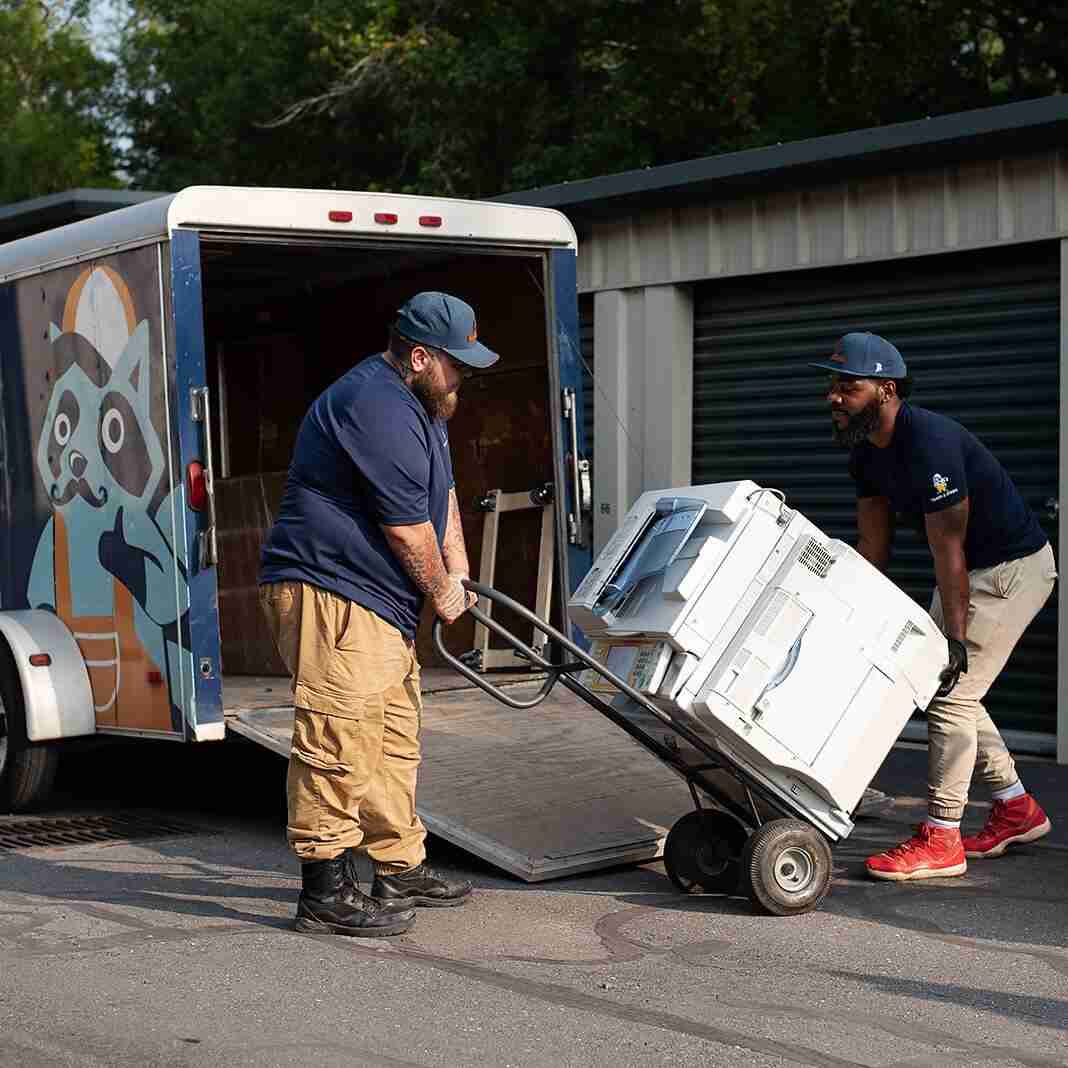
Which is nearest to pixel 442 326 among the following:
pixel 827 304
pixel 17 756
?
pixel 17 756

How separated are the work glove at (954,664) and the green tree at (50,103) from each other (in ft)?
100

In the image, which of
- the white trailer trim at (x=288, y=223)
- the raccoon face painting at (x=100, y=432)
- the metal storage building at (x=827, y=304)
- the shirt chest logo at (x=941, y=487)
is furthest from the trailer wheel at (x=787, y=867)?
the metal storage building at (x=827, y=304)

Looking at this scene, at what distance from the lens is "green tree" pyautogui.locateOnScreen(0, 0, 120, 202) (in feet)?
114

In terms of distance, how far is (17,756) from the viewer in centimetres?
805

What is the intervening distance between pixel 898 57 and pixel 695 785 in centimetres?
1746

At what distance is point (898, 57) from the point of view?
2191 cm

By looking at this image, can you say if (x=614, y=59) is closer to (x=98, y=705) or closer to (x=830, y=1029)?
(x=98, y=705)

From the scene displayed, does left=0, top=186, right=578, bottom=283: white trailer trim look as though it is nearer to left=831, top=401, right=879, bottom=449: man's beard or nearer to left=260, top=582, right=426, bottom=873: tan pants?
left=260, top=582, right=426, bottom=873: tan pants

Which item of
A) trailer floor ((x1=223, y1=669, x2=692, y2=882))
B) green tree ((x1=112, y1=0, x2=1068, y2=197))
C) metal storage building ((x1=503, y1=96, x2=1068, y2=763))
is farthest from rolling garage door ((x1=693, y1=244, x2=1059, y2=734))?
green tree ((x1=112, y1=0, x2=1068, y2=197))

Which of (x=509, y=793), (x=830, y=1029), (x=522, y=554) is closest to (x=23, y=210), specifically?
(x=522, y=554)

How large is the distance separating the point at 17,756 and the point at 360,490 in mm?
3138

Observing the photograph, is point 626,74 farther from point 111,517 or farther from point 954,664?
point 954,664

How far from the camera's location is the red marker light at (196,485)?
7199 mm

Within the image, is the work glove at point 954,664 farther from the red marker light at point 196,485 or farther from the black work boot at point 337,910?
the red marker light at point 196,485
